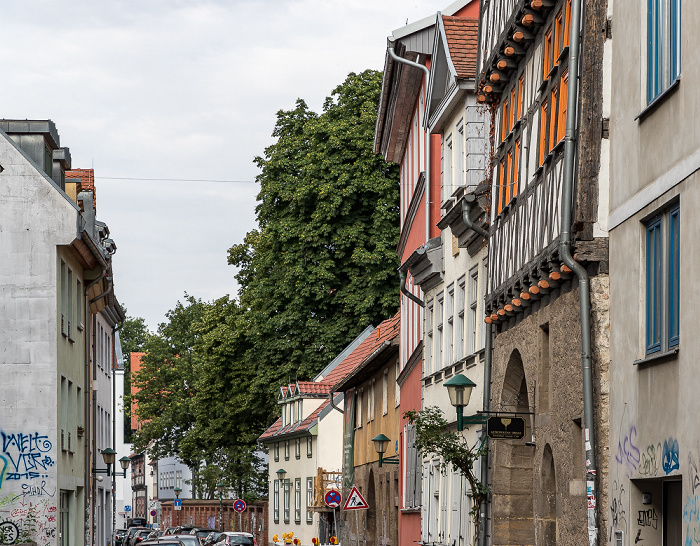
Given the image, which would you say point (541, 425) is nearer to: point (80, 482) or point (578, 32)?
point (578, 32)

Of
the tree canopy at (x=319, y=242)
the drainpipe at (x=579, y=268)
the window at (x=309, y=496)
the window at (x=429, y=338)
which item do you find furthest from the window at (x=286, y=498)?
the drainpipe at (x=579, y=268)

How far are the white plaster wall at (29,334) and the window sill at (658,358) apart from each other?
19.4 metres

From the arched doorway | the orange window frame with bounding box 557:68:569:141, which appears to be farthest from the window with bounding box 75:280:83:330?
the orange window frame with bounding box 557:68:569:141

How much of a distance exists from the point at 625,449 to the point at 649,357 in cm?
133

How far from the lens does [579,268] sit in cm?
1436

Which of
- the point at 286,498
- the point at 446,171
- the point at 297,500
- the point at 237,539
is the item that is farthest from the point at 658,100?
the point at 286,498

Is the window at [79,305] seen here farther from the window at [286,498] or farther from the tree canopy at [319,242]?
the window at [286,498]

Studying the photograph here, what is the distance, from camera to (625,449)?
13.3 meters

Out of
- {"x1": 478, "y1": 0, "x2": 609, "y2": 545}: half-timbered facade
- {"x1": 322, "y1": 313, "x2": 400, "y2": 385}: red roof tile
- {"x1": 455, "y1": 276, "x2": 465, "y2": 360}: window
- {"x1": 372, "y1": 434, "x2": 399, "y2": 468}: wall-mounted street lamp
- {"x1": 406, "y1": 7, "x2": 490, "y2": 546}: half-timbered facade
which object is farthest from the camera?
{"x1": 322, "y1": 313, "x2": 400, "y2": 385}: red roof tile

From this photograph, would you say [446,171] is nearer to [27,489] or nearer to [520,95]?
[520,95]

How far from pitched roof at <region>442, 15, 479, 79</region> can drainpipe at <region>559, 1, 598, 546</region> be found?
817 centimetres

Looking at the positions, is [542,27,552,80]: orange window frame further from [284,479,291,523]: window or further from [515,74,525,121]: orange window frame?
[284,479,291,523]: window

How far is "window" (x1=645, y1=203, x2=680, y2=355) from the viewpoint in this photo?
39.5 feet

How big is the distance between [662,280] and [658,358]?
78 cm
